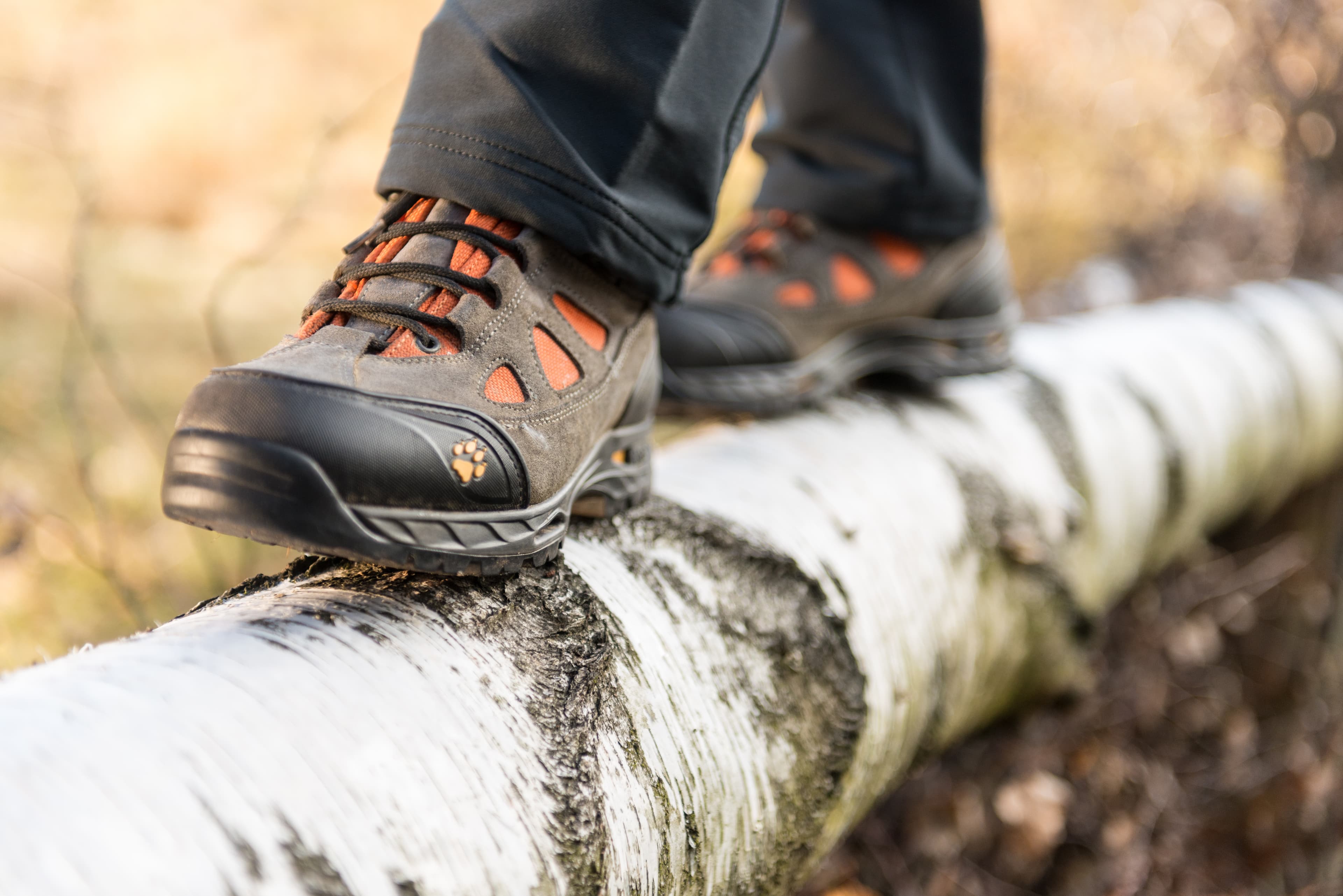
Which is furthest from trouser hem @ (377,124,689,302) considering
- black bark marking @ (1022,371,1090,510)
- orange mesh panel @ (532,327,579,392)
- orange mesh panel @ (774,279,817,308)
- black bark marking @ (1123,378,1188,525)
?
black bark marking @ (1123,378,1188,525)

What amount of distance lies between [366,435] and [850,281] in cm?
109

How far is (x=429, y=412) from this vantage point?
91 centimetres

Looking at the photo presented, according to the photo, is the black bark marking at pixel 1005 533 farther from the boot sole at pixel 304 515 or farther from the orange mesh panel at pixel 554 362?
the boot sole at pixel 304 515

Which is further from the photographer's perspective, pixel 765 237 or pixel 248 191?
pixel 248 191

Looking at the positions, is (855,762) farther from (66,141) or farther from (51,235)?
(51,235)

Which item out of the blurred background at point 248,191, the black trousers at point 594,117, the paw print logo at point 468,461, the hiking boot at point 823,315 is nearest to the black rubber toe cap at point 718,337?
the hiking boot at point 823,315

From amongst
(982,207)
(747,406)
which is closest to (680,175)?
(747,406)

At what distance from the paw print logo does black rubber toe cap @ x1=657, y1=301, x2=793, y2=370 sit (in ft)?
1.91

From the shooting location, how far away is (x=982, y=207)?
5.98ft

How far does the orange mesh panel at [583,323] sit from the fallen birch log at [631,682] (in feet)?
0.75

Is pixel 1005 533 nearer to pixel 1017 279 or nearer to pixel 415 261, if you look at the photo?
pixel 415 261

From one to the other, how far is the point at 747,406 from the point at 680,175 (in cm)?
48

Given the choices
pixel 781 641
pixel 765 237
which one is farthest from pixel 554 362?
pixel 765 237

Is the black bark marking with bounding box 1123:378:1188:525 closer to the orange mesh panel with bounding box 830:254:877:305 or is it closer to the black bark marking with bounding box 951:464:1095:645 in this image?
the black bark marking with bounding box 951:464:1095:645
